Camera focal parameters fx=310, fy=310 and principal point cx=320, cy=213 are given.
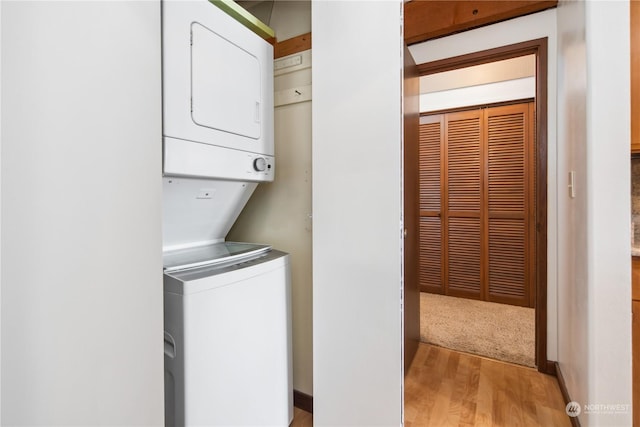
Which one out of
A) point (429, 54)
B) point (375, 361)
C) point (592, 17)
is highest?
point (429, 54)

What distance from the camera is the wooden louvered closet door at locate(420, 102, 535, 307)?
3.31 m

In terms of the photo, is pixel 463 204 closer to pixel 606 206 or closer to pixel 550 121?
pixel 550 121

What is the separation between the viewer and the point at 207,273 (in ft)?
3.88

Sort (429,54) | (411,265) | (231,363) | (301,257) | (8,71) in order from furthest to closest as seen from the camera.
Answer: (429,54), (411,265), (301,257), (231,363), (8,71)

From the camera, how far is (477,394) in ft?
6.16

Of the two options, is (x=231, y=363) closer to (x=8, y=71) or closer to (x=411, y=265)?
(x=8, y=71)

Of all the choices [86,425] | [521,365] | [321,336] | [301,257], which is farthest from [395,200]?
[521,365]

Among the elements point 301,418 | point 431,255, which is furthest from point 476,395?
point 431,255

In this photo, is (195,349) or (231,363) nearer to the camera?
(195,349)

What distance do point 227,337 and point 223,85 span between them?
104 centimetres

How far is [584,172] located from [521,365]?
156cm

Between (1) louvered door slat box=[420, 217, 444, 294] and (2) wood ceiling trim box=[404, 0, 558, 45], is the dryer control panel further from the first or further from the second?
(1) louvered door slat box=[420, 217, 444, 294]

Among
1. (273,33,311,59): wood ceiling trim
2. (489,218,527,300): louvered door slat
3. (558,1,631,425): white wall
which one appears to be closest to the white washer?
(273,33,311,59): wood ceiling trim

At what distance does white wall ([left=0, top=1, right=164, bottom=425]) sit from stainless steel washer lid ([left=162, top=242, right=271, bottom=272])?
1.44 ft
